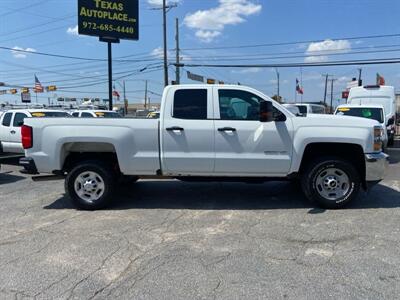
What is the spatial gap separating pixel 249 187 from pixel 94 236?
152 inches

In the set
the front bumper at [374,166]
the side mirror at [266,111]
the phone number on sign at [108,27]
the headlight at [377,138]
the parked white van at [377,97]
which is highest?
the phone number on sign at [108,27]

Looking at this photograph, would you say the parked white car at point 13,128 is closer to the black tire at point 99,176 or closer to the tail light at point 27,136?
the tail light at point 27,136

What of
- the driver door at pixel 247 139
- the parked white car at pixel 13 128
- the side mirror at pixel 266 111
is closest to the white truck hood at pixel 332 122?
the driver door at pixel 247 139

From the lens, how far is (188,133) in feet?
21.1

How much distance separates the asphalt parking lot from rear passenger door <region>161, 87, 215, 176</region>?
738 millimetres

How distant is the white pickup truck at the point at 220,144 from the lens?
6383mm

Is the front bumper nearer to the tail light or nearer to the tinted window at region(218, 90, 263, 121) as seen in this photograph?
the tinted window at region(218, 90, 263, 121)

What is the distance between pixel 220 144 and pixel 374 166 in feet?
8.01

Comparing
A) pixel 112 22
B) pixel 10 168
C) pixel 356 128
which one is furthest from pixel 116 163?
pixel 112 22

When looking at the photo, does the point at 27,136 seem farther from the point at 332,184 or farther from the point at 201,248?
the point at 332,184

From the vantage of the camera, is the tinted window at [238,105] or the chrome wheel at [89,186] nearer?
the tinted window at [238,105]

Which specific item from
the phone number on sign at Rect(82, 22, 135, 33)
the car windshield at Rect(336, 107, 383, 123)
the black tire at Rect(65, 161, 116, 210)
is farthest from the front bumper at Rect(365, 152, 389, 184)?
the phone number on sign at Rect(82, 22, 135, 33)

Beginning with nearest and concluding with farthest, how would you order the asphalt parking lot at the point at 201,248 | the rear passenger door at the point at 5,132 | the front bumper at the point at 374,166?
the asphalt parking lot at the point at 201,248, the front bumper at the point at 374,166, the rear passenger door at the point at 5,132

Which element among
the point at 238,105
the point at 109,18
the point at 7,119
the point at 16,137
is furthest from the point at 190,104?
the point at 109,18
